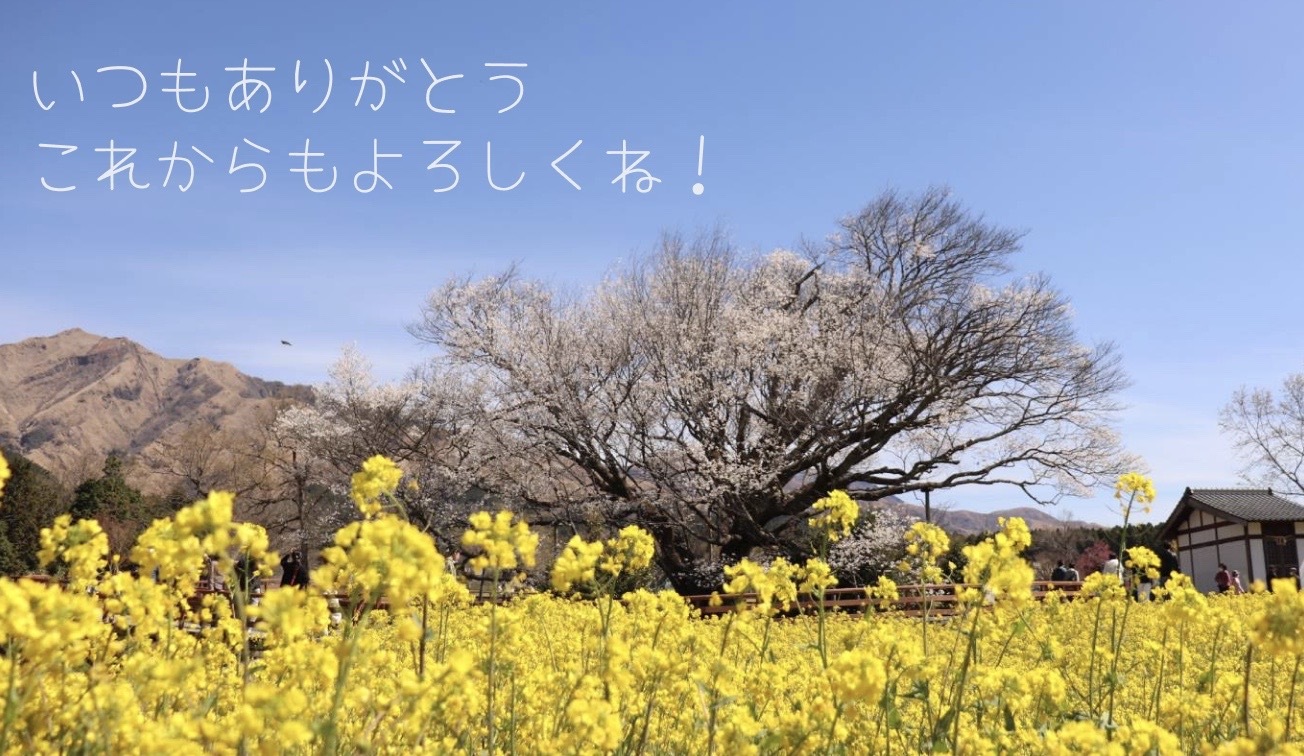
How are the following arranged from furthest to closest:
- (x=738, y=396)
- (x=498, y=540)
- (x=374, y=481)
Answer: (x=738, y=396), (x=374, y=481), (x=498, y=540)

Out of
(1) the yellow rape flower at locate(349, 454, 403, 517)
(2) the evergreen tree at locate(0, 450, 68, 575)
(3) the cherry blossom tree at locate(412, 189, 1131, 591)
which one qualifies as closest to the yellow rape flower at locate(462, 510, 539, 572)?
(1) the yellow rape flower at locate(349, 454, 403, 517)

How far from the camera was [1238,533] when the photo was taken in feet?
89.5

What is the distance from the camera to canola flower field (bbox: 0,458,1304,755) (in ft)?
5.71

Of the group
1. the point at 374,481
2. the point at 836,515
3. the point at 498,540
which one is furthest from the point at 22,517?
the point at 498,540

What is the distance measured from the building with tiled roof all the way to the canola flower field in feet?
83.8

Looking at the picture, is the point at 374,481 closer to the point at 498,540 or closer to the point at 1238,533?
the point at 498,540

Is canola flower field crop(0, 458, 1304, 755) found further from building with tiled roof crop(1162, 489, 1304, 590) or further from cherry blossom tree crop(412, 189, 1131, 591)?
building with tiled roof crop(1162, 489, 1304, 590)

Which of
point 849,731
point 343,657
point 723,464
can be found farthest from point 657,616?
point 723,464

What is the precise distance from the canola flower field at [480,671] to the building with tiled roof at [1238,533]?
Result: 83.8ft

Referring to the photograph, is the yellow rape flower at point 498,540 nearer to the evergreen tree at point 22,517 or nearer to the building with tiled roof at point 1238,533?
the building with tiled roof at point 1238,533

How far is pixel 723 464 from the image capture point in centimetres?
1930

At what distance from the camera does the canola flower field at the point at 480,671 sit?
1.74m

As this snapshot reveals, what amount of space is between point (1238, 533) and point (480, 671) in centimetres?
2866

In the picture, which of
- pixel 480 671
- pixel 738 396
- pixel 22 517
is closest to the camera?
pixel 480 671
